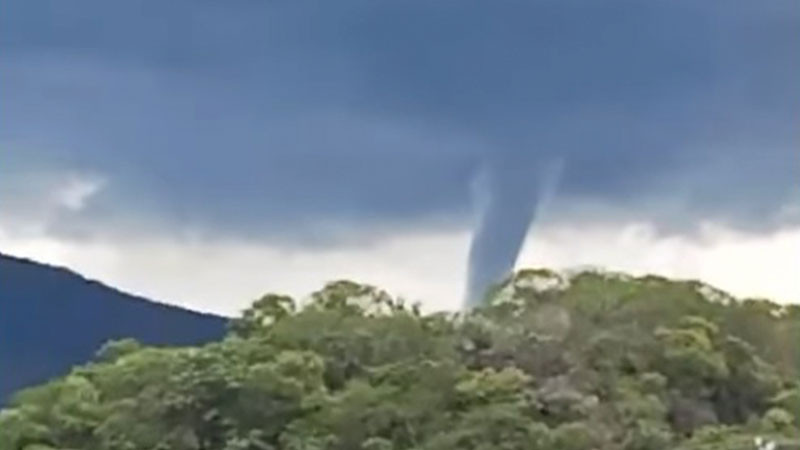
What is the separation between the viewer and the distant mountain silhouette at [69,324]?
6.23 metres

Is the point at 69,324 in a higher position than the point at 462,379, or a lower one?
higher

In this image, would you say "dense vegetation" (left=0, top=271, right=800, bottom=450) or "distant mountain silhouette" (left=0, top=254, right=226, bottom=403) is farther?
"distant mountain silhouette" (left=0, top=254, right=226, bottom=403)

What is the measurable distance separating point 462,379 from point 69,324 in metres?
1.72

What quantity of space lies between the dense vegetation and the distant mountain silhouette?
5.0 inches

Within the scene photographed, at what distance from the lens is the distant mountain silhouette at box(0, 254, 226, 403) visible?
20.5ft

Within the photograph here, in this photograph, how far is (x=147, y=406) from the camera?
20.2 ft

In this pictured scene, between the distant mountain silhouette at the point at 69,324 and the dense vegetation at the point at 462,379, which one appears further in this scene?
the distant mountain silhouette at the point at 69,324

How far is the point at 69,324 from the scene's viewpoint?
6.96 metres

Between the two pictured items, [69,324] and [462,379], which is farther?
[69,324]

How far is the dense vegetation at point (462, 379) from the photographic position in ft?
19.5

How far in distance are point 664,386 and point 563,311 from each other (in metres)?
0.50

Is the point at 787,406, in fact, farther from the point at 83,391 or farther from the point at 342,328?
the point at 83,391

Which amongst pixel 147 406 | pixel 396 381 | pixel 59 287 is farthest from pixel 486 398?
pixel 59 287

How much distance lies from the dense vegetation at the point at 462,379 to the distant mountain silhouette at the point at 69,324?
13 cm
